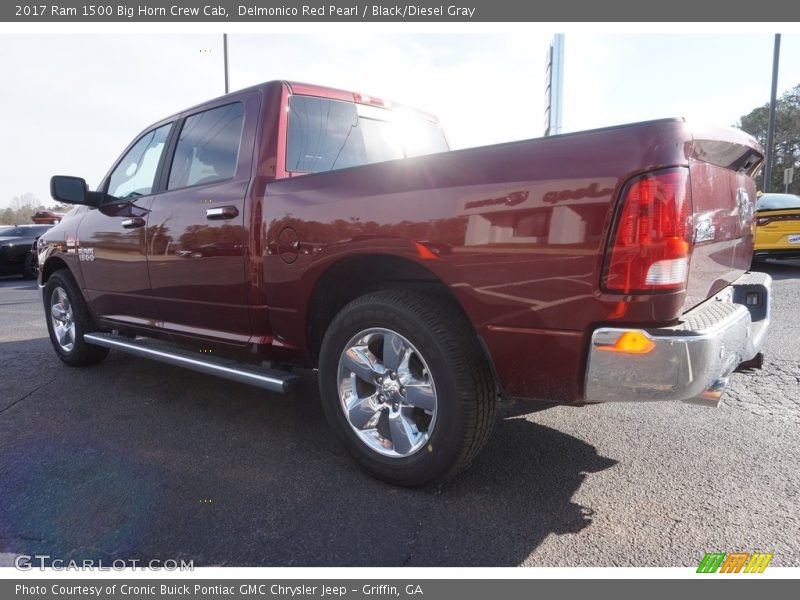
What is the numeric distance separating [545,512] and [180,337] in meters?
2.55

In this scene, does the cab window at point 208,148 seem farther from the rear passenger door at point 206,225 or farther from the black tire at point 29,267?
the black tire at point 29,267

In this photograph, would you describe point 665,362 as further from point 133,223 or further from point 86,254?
point 86,254

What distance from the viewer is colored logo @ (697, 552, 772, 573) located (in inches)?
76.5

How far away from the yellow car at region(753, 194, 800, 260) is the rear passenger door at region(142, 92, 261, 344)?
Result: 335 inches

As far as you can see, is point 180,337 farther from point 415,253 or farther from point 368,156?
point 415,253

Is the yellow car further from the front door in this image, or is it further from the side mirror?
the side mirror

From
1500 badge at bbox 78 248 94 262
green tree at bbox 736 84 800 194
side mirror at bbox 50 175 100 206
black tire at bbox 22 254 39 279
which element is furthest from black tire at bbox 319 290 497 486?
green tree at bbox 736 84 800 194

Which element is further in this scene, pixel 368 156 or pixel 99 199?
pixel 99 199

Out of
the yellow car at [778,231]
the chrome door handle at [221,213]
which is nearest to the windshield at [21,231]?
the chrome door handle at [221,213]

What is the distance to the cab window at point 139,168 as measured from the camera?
158 inches

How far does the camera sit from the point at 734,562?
6.47 ft

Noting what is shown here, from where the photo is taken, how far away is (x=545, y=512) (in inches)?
90.9

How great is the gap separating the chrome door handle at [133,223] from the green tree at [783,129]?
42.2 m

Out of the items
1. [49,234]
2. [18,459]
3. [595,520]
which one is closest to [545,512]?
[595,520]
